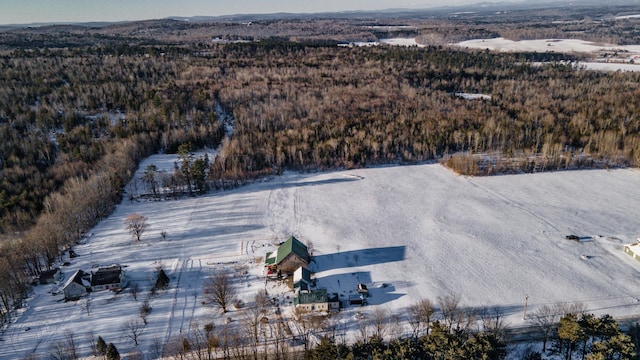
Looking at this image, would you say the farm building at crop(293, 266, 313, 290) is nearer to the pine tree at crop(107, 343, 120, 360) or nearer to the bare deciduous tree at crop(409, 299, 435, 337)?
the bare deciduous tree at crop(409, 299, 435, 337)

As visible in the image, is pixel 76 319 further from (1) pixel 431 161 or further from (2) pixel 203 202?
(1) pixel 431 161

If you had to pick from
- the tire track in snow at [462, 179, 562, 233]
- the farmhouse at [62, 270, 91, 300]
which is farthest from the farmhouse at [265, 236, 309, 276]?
the tire track in snow at [462, 179, 562, 233]

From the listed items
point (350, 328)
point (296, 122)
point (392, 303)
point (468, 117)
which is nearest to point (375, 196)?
point (392, 303)

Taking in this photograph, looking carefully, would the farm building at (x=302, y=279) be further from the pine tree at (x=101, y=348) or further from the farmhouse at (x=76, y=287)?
the farmhouse at (x=76, y=287)

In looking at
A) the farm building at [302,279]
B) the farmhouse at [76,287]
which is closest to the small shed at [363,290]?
the farm building at [302,279]

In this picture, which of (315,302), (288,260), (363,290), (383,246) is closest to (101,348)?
(315,302)
